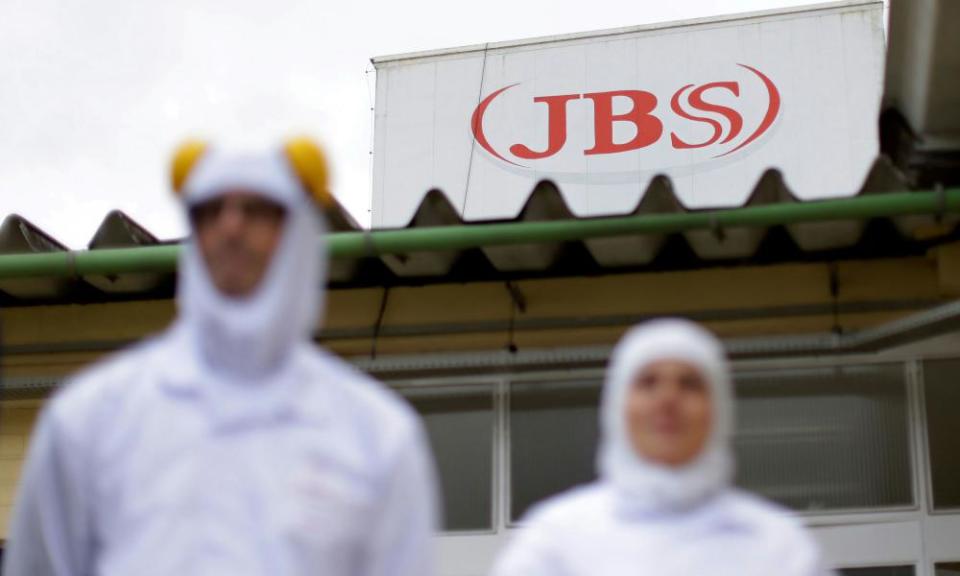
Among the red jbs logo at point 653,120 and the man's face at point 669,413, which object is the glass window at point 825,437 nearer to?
the man's face at point 669,413

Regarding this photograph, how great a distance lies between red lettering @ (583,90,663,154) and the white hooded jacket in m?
12.8

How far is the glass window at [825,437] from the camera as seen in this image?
6230 millimetres

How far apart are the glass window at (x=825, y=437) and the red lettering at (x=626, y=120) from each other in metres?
9.34

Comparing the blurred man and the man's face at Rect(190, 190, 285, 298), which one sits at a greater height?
the man's face at Rect(190, 190, 285, 298)

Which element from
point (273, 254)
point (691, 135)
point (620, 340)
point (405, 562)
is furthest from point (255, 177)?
point (691, 135)

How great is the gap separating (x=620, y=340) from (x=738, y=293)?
550 mm

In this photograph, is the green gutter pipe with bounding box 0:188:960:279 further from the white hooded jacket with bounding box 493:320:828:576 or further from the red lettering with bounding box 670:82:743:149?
the red lettering with bounding box 670:82:743:149

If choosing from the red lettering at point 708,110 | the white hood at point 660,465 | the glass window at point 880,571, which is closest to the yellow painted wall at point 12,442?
the glass window at point 880,571

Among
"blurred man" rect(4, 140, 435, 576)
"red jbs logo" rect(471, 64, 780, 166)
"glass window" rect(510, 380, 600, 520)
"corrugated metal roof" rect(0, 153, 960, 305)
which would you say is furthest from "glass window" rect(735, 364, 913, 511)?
"red jbs logo" rect(471, 64, 780, 166)

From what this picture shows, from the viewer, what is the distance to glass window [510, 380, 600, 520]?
21.4ft

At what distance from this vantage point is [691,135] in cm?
1566

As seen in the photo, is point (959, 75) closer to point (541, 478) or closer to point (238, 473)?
point (541, 478)

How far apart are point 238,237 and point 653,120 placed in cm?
1330

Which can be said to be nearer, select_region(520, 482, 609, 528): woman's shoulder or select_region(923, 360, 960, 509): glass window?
select_region(520, 482, 609, 528): woman's shoulder
